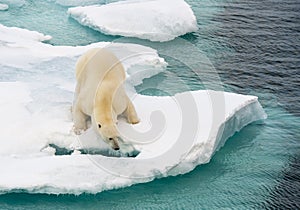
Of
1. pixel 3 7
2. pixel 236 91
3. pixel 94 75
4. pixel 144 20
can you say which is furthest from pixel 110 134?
pixel 3 7

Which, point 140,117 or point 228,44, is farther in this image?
point 228,44

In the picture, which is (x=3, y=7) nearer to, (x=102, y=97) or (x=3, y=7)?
(x=3, y=7)

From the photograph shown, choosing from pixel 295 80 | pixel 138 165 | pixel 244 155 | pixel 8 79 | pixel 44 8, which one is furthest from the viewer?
pixel 44 8

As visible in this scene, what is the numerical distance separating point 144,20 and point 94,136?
10.4 feet

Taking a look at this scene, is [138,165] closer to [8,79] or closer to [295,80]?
[8,79]

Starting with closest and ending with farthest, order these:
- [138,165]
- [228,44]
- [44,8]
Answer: [138,165] → [228,44] → [44,8]

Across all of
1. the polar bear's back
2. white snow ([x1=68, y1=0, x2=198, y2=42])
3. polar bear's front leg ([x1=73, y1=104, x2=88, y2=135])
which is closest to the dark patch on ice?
A: polar bear's front leg ([x1=73, y1=104, x2=88, y2=135])

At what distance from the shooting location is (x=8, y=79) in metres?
5.63

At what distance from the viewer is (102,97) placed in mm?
4375

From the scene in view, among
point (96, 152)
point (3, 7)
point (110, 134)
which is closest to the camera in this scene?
point (110, 134)

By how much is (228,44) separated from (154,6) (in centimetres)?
111

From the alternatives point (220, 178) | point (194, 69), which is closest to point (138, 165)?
point (220, 178)

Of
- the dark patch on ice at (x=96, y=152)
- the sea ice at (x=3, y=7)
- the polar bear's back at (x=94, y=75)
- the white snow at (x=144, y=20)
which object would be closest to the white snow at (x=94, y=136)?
the dark patch on ice at (x=96, y=152)

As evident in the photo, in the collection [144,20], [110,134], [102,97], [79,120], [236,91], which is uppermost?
[102,97]
